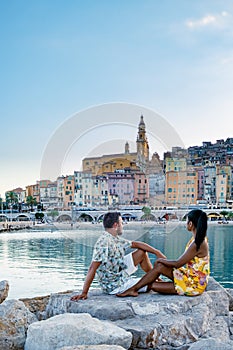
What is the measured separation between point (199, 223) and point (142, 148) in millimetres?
4466

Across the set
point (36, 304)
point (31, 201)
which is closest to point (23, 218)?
point (31, 201)

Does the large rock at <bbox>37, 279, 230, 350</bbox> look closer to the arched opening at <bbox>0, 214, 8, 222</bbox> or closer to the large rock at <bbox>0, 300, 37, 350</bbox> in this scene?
the large rock at <bbox>0, 300, 37, 350</bbox>

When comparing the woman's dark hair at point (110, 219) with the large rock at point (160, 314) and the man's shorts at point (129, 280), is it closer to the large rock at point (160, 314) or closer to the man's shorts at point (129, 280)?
the man's shorts at point (129, 280)

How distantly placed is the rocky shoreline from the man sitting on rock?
131mm

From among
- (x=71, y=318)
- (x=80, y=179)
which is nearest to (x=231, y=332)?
(x=71, y=318)

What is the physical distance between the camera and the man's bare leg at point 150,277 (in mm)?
4418

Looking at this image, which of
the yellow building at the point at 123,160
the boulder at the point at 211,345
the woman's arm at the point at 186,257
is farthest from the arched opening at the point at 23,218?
the boulder at the point at 211,345

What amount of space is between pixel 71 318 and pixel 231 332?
5.36ft

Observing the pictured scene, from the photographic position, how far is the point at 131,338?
3496 millimetres

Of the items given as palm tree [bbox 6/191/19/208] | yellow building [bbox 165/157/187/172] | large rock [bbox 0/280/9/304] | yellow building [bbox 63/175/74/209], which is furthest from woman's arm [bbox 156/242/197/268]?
palm tree [bbox 6/191/19/208]

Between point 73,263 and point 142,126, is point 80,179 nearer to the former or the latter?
point 142,126

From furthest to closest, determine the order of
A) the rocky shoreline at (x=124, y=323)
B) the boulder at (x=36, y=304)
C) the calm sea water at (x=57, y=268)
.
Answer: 1. the calm sea water at (x=57, y=268)
2. the boulder at (x=36, y=304)
3. the rocky shoreline at (x=124, y=323)

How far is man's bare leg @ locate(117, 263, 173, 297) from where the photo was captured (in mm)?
4418

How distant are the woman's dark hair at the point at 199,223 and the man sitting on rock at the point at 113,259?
0.49 meters
